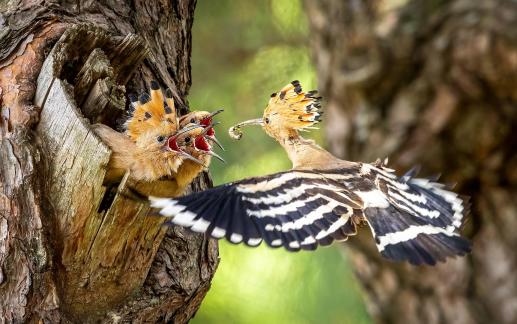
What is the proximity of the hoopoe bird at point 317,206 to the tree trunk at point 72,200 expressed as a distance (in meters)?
0.18

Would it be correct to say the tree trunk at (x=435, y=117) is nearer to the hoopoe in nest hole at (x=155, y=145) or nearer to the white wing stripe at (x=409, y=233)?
the white wing stripe at (x=409, y=233)

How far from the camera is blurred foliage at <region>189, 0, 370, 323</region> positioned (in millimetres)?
3703

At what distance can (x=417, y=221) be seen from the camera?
230 centimetres

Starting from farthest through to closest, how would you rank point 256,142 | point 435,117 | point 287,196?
1. point 256,142
2. point 435,117
3. point 287,196

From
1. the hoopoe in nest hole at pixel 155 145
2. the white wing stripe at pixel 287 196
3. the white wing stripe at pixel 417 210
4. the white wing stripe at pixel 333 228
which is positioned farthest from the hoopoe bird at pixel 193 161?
the white wing stripe at pixel 417 210

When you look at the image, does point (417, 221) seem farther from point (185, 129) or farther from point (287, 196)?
point (185, 129)

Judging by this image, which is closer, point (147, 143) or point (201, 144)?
point (147, 143)

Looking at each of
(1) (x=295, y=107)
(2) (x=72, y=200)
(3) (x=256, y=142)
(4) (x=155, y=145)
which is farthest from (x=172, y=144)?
(3) (x=256, y=142)

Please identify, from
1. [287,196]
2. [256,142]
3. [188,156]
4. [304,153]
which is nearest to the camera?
[188,156]

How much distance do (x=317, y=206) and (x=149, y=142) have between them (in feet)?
1.45

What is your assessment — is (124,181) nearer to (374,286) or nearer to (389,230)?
(389,230)

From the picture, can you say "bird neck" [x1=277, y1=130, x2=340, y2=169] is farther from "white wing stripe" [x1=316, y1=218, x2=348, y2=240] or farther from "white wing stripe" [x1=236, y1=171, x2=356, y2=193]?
"white wing stripe" [x1=316, y1=218, x2=348, y2=240]

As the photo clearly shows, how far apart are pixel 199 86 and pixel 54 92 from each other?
1835 mm

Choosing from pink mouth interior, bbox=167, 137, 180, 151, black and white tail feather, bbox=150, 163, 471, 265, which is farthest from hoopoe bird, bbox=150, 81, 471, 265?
pink mouth interior, bbox=167, 137, 180, 151
